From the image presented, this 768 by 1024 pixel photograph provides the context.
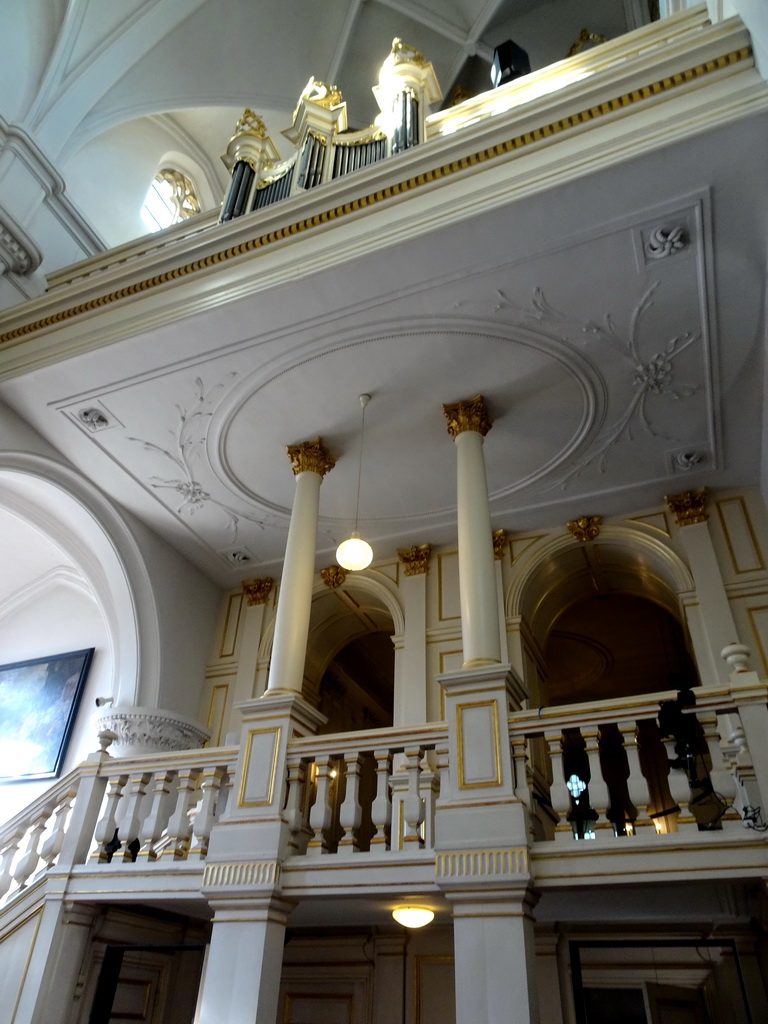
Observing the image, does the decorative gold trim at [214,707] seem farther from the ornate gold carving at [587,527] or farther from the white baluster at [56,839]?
the ornate gold carving at [587,527]

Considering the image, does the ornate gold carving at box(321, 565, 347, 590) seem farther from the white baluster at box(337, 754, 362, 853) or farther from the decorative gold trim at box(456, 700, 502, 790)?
the decorative gold trim at box(456, 700, 502, 790)

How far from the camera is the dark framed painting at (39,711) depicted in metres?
10.1

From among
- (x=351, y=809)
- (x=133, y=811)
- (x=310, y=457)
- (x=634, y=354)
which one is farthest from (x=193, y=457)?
(x=634, y=354)

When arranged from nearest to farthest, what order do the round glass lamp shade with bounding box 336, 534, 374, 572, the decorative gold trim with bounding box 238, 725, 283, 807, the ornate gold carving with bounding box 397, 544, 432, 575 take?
the decorative gold trim with bounding box 238, 725, 283, 807, the round glass lamp shade with bounding box 336, 534, 374, 572, the ornate gold carving with bounding box 397, 544, 432, 575

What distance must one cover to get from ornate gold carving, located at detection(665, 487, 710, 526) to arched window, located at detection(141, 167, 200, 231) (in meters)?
7.88

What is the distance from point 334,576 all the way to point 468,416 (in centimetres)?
355

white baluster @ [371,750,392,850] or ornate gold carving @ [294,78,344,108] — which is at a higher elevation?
ornate gold carving @ [294,78,344,108]

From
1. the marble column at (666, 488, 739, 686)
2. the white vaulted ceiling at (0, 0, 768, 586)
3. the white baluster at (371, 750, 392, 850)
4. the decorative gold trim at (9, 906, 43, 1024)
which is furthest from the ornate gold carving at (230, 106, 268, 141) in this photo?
the decorative gold trim at (9, 906, 43, 1024)

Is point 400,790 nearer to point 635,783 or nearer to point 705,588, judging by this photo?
point 635,783

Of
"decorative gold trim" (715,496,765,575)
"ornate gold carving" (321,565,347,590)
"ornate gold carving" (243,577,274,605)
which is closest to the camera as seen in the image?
"decorative gold trim" (715,496,765,575)

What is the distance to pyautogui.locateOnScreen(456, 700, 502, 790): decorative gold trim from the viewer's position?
491 cm

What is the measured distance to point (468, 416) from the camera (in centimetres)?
696

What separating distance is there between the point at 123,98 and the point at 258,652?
732 centimetres

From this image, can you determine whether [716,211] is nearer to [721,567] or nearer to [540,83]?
[540,83]
